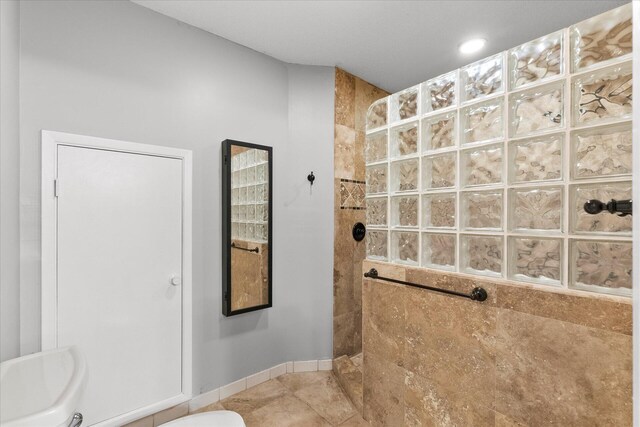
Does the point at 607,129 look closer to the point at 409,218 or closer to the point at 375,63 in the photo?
the point at 409,218

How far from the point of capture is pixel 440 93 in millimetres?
1443

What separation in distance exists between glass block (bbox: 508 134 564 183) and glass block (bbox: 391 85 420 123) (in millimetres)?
517

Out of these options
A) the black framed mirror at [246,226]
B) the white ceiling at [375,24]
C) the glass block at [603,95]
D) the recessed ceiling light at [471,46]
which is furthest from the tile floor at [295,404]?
the recessed ceiling light at [471,46]

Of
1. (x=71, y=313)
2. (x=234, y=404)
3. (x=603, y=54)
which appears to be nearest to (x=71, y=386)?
(x=71, y=313)

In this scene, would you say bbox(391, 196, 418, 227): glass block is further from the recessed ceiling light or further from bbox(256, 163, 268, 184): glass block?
the recessed ceiling light

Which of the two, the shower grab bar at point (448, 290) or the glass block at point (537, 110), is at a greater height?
the glass block at point (537, 110)

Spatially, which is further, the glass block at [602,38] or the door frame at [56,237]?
the door frame at [56,237]

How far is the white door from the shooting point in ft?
4.86

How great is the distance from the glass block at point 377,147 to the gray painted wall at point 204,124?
653mm

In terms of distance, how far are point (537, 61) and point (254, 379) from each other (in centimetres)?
236

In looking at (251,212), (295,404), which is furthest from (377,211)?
(295,404)

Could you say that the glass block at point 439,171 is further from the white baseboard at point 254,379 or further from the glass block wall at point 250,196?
the white baseboard at point 254,379

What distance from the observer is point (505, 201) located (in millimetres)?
1208

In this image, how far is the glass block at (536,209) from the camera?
109cm
